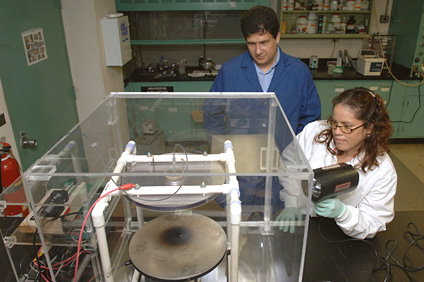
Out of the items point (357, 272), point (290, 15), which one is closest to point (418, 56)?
point (290, 15)

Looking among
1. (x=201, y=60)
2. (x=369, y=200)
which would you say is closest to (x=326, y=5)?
(x=201, y=60)

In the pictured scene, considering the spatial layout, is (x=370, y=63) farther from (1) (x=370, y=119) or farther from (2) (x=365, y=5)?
(1) (x=370, y=119)

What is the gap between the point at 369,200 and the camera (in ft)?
4.15

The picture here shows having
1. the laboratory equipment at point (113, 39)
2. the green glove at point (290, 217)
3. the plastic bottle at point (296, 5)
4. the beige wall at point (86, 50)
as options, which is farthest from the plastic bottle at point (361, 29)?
the green glove at point (290, 217)

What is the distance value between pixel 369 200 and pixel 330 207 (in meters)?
0.29

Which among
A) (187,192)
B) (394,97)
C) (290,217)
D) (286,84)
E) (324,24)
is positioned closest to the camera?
(187,192)

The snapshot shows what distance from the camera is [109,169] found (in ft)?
3.33

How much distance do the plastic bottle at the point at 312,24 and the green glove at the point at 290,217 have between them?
10.3 ft

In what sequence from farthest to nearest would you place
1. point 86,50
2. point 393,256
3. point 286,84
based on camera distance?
1. point 86,50
2. point 286,84
3. point 393,256

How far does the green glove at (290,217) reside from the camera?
3.03ft

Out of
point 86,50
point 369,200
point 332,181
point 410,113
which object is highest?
point 86,50

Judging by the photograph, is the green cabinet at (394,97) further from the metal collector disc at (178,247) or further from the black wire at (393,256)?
the metal collector disc at (178,247)

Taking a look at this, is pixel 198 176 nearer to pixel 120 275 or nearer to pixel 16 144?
pixel 120 275

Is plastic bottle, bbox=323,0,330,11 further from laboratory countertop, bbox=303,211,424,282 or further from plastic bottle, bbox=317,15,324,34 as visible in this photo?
laboratory countertop, bbox=303,211,424,282
